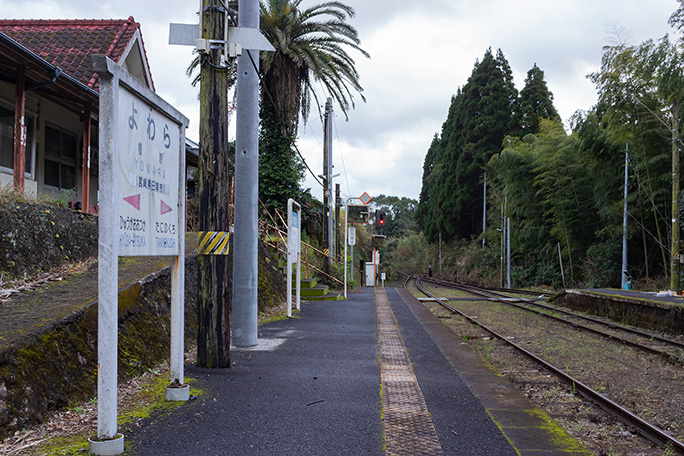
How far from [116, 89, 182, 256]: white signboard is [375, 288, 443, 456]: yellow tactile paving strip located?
7.40 feet

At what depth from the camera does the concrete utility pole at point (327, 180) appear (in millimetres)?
22297

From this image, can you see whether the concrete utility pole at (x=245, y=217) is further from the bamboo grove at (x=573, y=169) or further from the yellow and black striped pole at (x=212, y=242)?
the bamboo grove at (x=573, y=169)

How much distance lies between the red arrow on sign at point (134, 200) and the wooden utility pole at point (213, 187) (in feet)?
6.51

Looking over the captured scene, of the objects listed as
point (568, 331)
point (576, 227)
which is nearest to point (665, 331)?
point (568, 331)

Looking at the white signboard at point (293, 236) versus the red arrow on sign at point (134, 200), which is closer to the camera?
the red arrow on sign at point (134, 200)

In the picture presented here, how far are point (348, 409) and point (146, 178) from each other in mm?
2530

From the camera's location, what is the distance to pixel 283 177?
1975cm

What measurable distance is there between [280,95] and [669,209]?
15976 millimetres

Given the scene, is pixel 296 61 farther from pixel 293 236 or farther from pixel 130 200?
pixel 130 200

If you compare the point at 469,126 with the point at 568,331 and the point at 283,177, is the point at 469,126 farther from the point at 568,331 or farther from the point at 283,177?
the point at 568,331

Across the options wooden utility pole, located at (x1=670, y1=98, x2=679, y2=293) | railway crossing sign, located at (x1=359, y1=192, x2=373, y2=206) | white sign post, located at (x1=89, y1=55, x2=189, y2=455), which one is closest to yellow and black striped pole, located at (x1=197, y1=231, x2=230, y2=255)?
white sign post, located at (x1=89, y1=55, x2=189, y2=455)

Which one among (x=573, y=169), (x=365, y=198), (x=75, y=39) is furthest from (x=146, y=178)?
(x=573, y=169)

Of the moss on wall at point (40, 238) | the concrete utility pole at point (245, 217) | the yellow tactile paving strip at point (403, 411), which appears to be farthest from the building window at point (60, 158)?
the yellow tactile paving strip at point (403, 411)

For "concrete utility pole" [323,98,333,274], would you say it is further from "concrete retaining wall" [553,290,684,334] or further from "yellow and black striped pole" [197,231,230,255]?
"yellow and black striped pole" [197,231,230,255]
